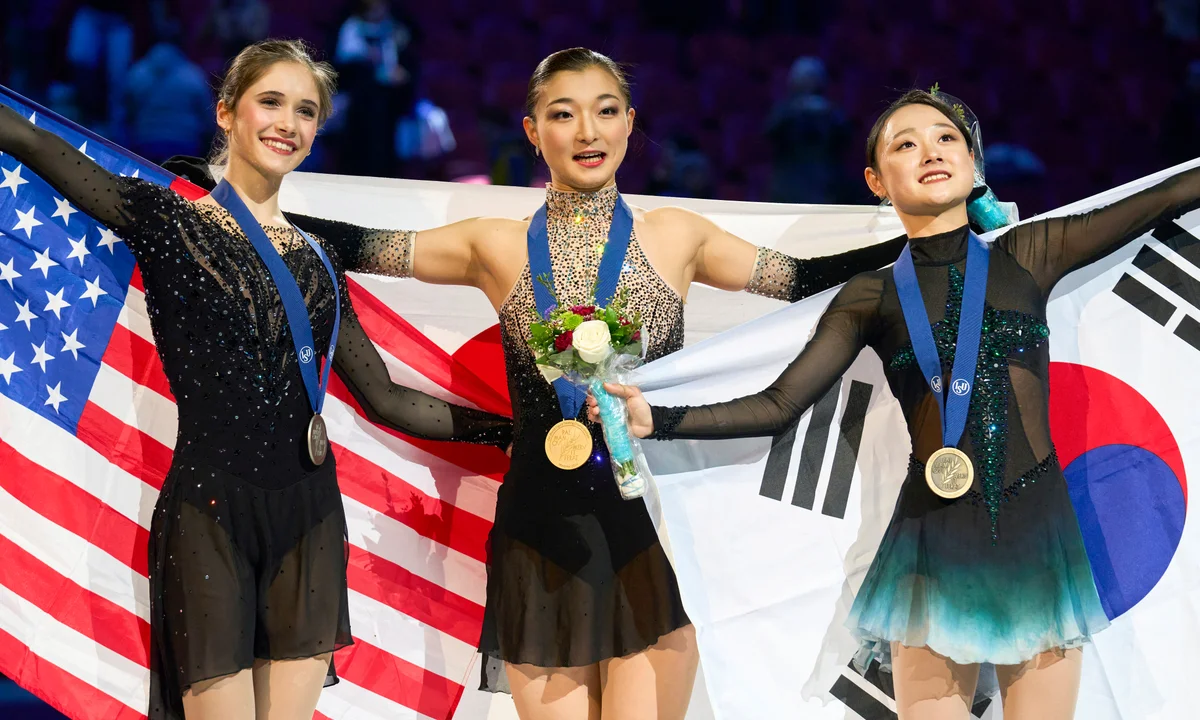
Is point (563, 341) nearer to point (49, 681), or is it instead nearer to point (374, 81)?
point (49, 681)

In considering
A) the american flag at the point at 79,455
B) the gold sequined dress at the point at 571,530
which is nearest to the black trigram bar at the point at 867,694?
the gold sequined dress at the point at 571,530

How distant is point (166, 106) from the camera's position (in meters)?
6.48

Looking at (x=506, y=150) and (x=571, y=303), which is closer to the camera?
(x=571, y=303)

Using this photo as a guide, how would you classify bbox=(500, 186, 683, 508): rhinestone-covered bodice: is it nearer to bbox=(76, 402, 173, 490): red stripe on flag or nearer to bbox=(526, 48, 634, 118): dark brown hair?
bbox=(526, 48, 634, 118): dark brown hair

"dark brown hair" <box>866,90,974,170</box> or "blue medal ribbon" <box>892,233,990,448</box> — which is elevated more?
"dark brown hair" <box>866,90,974,170</box>

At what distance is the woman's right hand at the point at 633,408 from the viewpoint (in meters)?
3.14

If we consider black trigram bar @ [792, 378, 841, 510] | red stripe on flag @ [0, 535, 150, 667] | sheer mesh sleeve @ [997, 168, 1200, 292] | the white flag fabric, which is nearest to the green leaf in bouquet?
the white flag fabric

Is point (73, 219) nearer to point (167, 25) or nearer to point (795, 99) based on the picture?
point (167, 25)

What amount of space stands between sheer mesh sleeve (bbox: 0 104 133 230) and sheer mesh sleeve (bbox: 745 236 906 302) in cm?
171

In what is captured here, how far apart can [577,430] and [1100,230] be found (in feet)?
4.89

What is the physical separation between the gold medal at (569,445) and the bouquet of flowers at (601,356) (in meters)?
0.05

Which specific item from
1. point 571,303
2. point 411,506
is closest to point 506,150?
point 411,506

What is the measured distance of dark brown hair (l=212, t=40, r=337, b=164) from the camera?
11.0ft

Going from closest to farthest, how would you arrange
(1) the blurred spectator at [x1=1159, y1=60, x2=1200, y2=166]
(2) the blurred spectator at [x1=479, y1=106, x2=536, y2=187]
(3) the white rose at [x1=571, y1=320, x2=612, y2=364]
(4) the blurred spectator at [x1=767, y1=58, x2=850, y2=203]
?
(3) the white rose at [x1=571, y1=320, x2=612, y2=364] < (2) the blurred spectator at [x1=479, y1=106, x2=536, y2=187] < (4) the blurred spectator at [x1=767, y1=58, x2=850, y2=203] < (1) the blurred spectator at [x1=1159, y1=60, x2=1200, y2=166]
